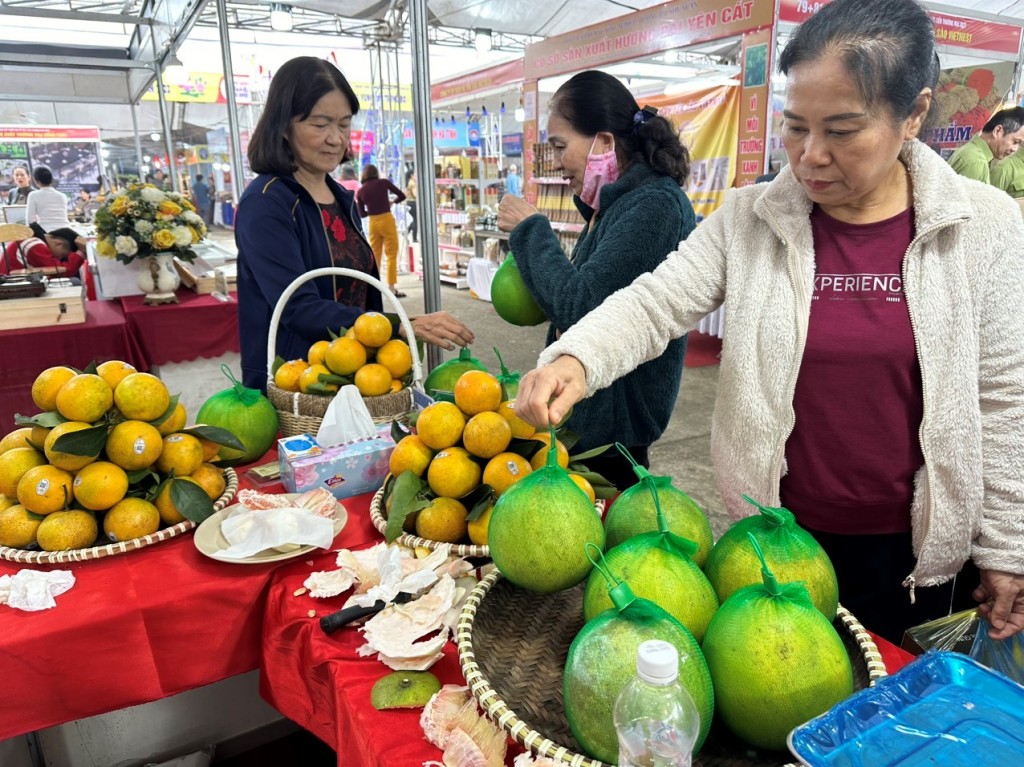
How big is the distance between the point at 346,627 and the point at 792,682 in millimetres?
686

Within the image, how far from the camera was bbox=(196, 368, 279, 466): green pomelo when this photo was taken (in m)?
1.66

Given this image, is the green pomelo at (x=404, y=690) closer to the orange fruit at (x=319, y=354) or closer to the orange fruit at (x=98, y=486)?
the orange fruit at (x=98, y=486)

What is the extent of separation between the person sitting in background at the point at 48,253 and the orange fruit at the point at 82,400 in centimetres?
423

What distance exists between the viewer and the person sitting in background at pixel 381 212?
31.6 ft

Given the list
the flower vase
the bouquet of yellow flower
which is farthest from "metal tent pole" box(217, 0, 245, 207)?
the flower vase

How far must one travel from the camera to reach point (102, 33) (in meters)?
11.3

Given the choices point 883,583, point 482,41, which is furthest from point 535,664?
point 482,41

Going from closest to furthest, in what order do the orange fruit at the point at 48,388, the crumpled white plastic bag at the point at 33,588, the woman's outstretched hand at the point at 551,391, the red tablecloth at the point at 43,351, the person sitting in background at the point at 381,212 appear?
1. the woman's outstretched hand at the point at 551,391
2. the crumpled white plastic bag at the point at 33,588
3. the orange fruit at the point at 48,388
4. the red tablecloth at the point at 43,351
5. the person sitting in background at the point at 381,212

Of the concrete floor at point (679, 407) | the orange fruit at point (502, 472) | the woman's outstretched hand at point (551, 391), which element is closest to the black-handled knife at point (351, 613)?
the orange fruit at point (502, 472)

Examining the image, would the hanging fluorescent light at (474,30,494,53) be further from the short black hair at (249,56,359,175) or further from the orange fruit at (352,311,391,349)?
the orange fruit at (352,311,391,349)

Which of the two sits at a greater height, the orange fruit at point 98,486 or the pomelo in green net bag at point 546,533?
the pomelo in green net bag at point 546,533

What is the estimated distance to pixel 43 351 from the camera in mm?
3541

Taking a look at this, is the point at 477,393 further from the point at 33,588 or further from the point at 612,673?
the point at 33,588

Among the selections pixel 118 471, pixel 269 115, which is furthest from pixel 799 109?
pixel 269 115
